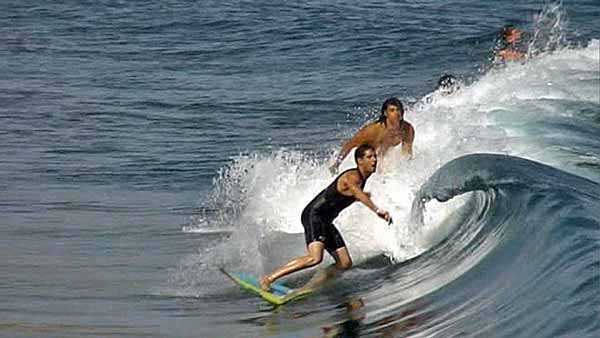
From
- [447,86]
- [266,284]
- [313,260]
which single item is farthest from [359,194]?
[447,86]

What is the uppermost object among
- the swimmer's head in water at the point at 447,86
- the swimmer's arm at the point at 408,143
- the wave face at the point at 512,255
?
the swimmer's head in water at the point at 447,86

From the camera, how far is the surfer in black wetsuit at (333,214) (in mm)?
11664

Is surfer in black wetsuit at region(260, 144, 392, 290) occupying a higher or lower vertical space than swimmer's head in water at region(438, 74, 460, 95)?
lower

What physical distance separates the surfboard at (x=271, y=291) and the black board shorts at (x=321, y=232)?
1.60 feet

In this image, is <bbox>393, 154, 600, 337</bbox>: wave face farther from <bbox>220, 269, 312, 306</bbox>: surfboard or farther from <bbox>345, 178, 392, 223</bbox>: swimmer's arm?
<bbox>220, 269, 312, 306</bbox>: surfboard

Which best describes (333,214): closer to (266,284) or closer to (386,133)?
(266,284)

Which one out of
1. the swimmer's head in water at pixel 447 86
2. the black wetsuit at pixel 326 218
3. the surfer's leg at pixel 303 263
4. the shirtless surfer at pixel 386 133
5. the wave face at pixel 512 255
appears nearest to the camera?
the wave face at pixel 512 255

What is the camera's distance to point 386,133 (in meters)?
13.3

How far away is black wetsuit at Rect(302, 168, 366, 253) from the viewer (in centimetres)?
1198

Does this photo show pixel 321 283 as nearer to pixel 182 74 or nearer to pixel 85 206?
pixel 85 206

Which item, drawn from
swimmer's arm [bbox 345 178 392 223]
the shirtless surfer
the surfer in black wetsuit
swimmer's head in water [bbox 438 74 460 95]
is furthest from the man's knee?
swimmer's head in water [bbox 438 74 460 95]

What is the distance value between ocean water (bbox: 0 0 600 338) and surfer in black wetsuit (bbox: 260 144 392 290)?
12.9 inches

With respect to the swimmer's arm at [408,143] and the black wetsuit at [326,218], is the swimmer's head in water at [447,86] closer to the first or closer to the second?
the swimmer's arm at [408,143]

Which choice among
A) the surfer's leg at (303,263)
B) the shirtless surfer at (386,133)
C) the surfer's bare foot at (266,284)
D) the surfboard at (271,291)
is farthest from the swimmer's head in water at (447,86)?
the surfer's bare foot at (266,284)
